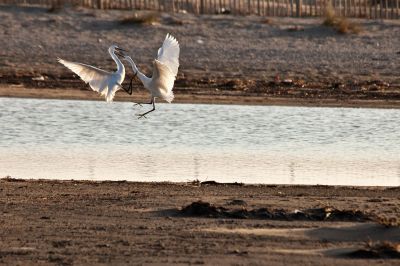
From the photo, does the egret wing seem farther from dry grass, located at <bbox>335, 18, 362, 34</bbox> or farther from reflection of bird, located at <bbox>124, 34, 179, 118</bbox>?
dry grass, located at <bbox>335, 18, 362, 34</bbox>

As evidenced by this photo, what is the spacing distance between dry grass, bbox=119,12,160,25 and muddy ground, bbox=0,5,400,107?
128 mm

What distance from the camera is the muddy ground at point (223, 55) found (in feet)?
73.6

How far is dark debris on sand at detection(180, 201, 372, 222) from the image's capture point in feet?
34.6

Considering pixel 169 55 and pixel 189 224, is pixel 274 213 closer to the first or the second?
pixel 189 224

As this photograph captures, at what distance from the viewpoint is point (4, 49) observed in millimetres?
25125

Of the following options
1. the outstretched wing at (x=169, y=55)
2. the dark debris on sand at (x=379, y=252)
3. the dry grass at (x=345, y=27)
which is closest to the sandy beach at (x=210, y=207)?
the dark debris on sand at (x=379, y=252)

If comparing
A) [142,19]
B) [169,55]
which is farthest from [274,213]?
[142,19]

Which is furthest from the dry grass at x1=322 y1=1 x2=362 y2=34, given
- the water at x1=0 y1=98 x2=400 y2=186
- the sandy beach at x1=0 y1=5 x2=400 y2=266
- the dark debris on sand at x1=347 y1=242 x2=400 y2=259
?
the dark debris on sand at x1=347 y1=242 x2=400 y2=259

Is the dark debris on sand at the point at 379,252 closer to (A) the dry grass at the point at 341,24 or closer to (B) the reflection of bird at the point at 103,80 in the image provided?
(B) the reflection of bird at the point at 103,80

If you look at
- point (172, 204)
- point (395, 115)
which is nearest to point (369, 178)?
point (172, 204)

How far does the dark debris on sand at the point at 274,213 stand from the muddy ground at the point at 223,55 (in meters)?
10.9

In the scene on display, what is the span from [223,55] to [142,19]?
2786 mm

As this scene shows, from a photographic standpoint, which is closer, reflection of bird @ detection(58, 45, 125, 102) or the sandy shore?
the sandy shore

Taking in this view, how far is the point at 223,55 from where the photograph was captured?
2528cm
